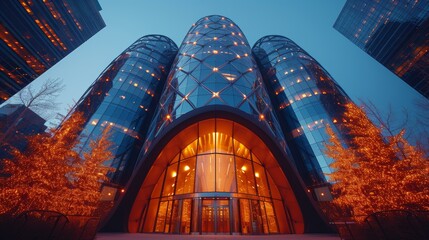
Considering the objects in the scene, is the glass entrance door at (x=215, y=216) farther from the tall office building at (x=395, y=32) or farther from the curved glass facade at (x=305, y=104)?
the tall office building at (x=395, y=32)

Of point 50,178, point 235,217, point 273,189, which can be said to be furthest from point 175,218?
point 273,189

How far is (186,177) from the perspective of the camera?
17531 millimetres

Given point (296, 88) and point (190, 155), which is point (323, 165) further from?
point (190, 155)

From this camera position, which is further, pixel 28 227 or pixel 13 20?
pixel 13 20

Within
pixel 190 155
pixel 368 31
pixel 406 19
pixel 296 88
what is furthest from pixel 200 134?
pixel 368 31

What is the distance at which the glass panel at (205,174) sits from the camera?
16.0m

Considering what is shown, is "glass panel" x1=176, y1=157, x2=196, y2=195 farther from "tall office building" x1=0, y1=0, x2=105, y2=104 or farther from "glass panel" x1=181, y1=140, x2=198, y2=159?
"tall office building" x1=0, y1=0, x2=105, y2=104

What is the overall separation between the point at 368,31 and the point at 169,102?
77.0m

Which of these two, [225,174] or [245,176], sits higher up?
[245,176]

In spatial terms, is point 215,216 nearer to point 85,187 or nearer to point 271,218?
point 271,218

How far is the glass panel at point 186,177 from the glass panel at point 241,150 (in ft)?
14.3

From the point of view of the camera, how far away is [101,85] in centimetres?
3453

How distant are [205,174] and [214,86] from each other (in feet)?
30.6

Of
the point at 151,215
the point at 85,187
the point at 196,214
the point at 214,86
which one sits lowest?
the point at 196,214
